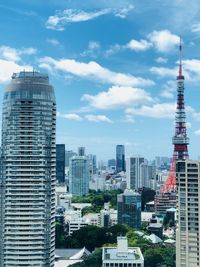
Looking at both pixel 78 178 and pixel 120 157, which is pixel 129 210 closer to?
pixel 78 178

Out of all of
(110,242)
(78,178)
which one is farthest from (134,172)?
(110,242)

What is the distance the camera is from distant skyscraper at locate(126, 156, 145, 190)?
36747 mm

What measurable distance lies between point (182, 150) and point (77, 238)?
891cm

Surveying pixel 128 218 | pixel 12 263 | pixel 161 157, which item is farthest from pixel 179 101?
pixel 161 157

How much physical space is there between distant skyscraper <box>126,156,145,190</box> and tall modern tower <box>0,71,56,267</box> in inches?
988

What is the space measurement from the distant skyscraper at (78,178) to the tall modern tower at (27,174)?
73.5 ft

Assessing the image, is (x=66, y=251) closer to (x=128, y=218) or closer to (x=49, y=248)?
(x=49, y=248)

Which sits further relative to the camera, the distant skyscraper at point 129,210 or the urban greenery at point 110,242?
the distant skyscraper at point 129,210

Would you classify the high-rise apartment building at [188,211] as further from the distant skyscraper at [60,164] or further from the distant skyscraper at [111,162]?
the distant skyscraper at [111,162]

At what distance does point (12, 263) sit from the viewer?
36.2 feet

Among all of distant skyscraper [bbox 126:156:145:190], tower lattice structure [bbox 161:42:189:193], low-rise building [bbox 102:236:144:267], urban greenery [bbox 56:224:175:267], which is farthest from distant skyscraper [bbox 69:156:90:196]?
low-rise building [bbox 102:236:144:267]

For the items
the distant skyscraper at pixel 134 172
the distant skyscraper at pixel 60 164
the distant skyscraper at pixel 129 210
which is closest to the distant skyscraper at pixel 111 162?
the distant skyscraper at pixel 134 172


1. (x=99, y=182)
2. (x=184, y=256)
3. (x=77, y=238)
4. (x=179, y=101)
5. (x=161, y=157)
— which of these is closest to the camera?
(x=184, y=256)

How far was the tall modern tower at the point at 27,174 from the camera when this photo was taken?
11.2 m
